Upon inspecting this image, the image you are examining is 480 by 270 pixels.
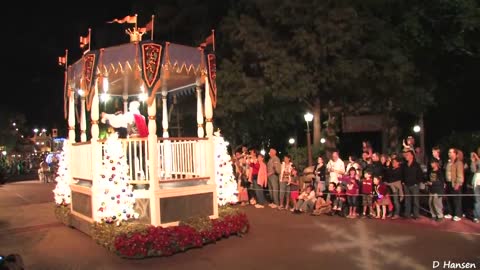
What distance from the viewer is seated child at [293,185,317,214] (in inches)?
492

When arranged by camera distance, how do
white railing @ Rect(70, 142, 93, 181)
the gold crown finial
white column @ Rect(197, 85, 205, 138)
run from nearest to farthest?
the gold crown finial, white railing @ Rect(70, 142, 93, 181), white column @ Rect(197, 85, 205, 138)

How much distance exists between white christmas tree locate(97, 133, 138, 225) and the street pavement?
77 cm

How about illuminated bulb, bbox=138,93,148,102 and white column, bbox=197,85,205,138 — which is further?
illuminated bulb, bbox=138,93,148,102

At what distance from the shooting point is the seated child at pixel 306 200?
12.5 metres

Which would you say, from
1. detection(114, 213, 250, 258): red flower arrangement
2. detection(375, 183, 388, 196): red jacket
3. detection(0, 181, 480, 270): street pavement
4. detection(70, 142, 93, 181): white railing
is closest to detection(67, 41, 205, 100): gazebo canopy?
detection(70, 142, 93, 181): white railing

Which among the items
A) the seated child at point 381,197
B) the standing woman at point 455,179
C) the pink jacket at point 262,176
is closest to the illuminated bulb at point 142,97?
the pink jacket at point 262,176

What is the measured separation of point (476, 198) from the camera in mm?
10430

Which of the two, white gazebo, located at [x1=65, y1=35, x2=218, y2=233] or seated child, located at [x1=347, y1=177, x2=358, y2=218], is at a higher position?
white gazebo, located at [x1=65, y1=35, x2=218, y2=233]

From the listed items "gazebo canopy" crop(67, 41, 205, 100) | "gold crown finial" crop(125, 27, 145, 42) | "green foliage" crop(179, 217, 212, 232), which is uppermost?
"gold crown finial" crop(125, 27, 145, 42)

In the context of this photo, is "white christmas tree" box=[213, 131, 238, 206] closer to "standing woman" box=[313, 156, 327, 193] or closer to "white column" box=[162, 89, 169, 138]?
"white column" box=[162, 89, 169, 138]

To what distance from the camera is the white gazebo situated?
931cm

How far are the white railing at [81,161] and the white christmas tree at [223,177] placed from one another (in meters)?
3.04

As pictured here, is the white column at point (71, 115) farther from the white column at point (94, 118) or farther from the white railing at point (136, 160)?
the white railing at point (136, 160)

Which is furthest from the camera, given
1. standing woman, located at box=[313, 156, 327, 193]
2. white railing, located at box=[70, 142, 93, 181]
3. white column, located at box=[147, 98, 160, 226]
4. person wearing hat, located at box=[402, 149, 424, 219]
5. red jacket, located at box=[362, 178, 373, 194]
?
standing woman, located at box=[313, 156, 327, 193]
